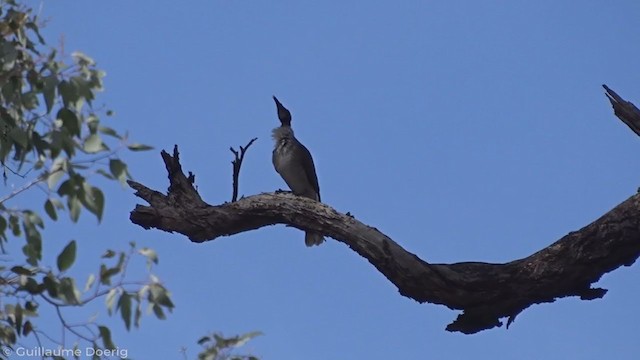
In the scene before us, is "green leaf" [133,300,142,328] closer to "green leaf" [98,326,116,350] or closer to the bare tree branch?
"green leaf" [98,326,116,350]

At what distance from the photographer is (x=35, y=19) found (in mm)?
4266

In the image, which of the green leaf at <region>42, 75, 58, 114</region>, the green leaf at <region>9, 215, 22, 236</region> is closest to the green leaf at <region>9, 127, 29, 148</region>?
the green leaf at <region>42, 75, 58, 114</region>

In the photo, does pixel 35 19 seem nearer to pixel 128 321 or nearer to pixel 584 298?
pixel 128 321

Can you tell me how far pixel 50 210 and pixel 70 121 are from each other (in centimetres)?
35

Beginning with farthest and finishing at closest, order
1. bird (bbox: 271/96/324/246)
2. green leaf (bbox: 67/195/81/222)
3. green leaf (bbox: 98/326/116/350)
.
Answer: bird (bbox: 271/96/324/246)
green leaf (bbox: 98/326/116/350)
green leaf (bbox: 67/195/81/222)

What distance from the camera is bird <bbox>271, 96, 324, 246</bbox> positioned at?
9578mm

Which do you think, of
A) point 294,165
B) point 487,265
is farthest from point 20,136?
point 294,165

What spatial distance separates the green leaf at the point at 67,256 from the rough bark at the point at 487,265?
2783 millimetres

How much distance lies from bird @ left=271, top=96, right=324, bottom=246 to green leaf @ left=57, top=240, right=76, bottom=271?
593cm

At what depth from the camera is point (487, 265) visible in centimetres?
600

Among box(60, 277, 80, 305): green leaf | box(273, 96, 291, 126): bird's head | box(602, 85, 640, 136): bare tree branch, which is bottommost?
box(60, 277, 80, 305): green leaf

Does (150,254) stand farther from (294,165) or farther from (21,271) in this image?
(294,165)

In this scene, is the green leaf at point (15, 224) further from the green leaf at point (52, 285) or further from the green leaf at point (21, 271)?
the green leaf at point (52, 285)

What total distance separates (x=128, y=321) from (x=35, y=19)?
139 centimetres
